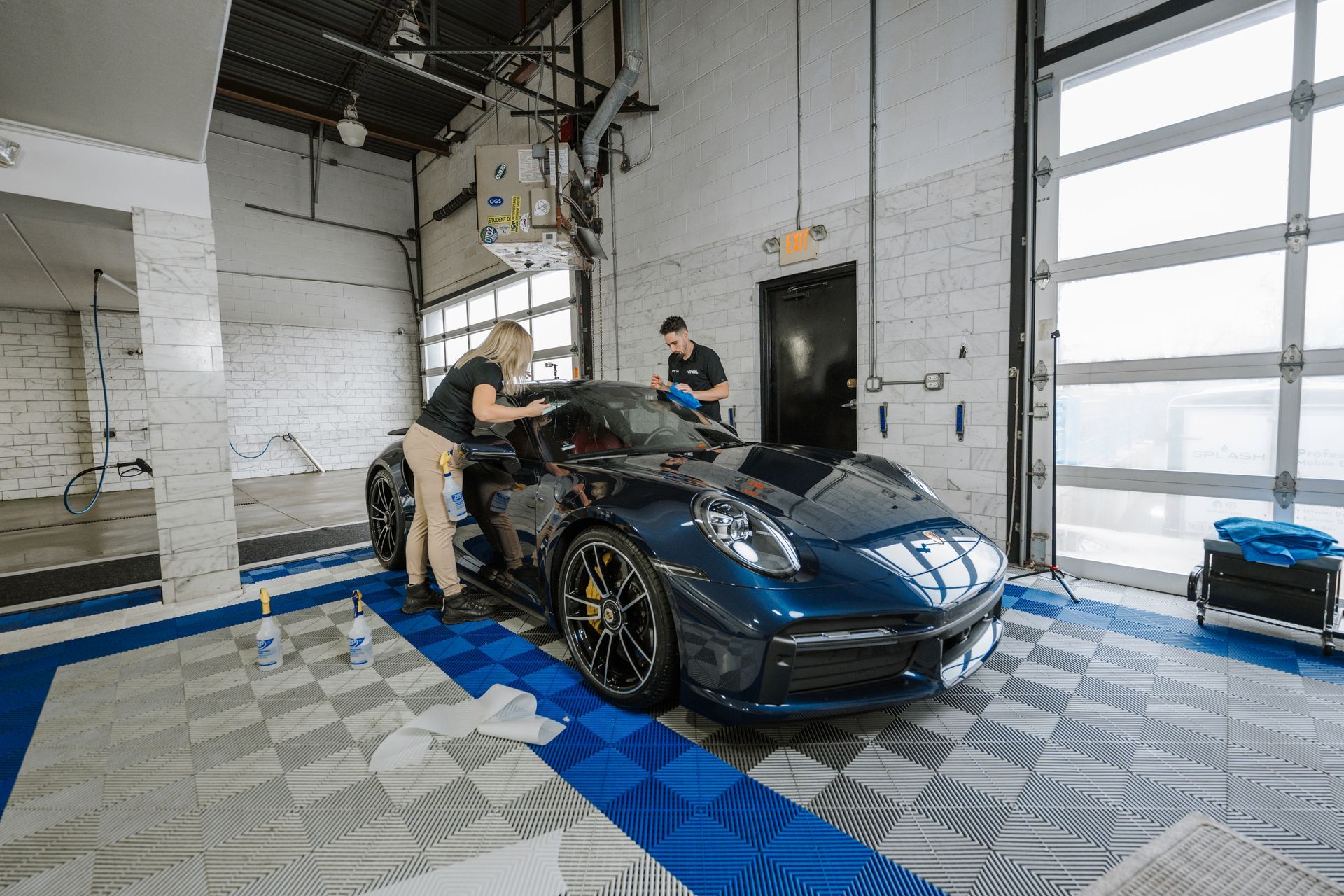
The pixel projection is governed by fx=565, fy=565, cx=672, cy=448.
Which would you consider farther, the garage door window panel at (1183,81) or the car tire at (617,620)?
the garage door window panel at (1183,81)

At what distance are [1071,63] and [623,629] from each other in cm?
397

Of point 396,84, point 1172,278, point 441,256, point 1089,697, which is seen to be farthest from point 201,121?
point 441,256

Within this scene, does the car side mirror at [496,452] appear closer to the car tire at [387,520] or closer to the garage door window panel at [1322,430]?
the car tire at [387,520]

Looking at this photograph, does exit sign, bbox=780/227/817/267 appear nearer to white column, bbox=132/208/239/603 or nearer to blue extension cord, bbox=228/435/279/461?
white column, bbox=132/208/239/603

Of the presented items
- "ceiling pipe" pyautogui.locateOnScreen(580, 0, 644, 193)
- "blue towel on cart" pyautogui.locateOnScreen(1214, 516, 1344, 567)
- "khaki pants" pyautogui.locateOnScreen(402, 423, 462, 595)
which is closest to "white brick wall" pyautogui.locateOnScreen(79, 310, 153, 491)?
"ceiling pipe" pyautogui.locateOnScreen(580, 0, 644, 193)

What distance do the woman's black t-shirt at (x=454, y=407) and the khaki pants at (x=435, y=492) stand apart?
0.04m

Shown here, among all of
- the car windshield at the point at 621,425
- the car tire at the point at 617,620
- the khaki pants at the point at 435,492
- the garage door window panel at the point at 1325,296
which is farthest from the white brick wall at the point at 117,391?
the garage door window panel at the point at 1325,296

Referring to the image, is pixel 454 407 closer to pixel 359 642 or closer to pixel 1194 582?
pixel 359 642

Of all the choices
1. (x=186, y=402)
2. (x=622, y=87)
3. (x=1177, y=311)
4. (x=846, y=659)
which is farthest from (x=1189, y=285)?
(x=186, y=402)

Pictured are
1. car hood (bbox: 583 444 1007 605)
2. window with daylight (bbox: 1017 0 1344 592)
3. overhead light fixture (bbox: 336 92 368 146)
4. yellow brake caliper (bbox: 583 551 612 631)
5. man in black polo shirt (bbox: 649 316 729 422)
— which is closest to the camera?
car hood (bbox: 583 444 1007 605)

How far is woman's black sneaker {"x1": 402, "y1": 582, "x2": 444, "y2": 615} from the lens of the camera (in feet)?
9.23

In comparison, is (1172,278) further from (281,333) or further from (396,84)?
(281,333)

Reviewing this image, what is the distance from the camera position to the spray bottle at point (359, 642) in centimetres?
222

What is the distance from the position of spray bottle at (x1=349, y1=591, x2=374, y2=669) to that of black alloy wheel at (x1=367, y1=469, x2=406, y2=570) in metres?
1.11
